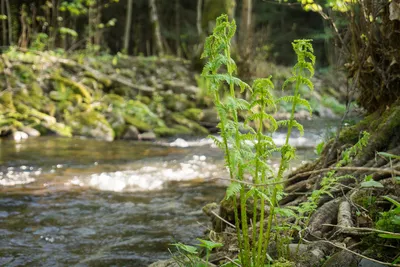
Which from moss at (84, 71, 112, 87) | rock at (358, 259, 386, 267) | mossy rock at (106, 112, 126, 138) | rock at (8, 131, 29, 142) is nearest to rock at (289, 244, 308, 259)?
rock at (358, 259, 386, 267)

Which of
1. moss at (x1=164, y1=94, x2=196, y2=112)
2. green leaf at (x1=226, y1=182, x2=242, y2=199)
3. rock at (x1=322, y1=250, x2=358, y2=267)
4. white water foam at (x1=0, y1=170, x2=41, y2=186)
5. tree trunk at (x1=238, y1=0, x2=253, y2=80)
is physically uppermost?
tree trunk at (x1=238, y1=0, x2=253, y2=80)

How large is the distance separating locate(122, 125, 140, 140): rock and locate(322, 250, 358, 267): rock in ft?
32.3

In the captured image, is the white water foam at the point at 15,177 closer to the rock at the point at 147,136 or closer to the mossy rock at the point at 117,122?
the mossy rock at the point at 117,122

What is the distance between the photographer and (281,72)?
75.1 feet

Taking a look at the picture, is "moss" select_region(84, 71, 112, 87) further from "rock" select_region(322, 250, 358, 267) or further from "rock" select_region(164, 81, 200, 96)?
"rock" select_region(322, 250, 358, 267)

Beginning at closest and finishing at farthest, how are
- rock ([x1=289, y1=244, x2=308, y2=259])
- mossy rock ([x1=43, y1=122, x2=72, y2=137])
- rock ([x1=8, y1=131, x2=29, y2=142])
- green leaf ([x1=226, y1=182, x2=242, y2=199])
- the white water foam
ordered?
1. green leaf ([x1=226, y1=182, x2=242, y2=199])
2. rock ([x1=289, y1=244, x2=308, y2=259])
3. the white water foam
4. rock ([x1=8, y1=131, x2=29, y2=142])
5. mossy rock ([x1=43, y1=122, x2=72, y2=137])

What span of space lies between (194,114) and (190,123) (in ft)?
2.33

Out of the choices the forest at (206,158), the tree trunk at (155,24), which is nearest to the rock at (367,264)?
the forest at (206,158)

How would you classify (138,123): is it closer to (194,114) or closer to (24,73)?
(194,114)

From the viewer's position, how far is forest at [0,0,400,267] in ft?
7.25

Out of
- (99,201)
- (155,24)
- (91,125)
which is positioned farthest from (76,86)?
(155,24)

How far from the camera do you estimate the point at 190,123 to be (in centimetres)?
1330

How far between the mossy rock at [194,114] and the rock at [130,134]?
241 cm

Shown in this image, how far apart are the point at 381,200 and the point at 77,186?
4.68 metres
